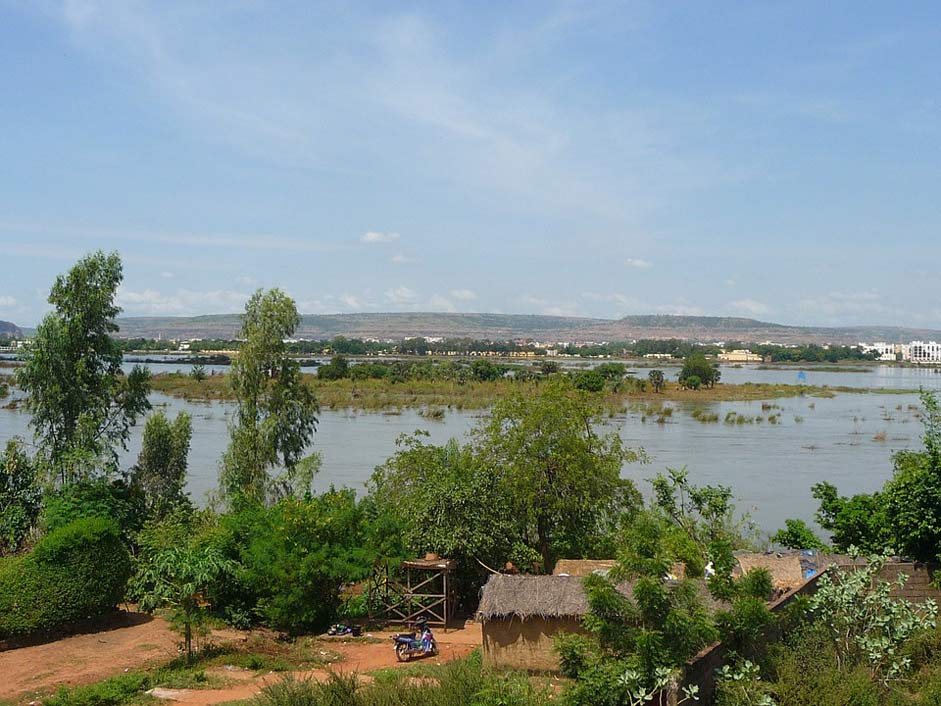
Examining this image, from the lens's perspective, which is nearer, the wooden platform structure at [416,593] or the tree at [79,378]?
the wooden platform structure at [416,593]

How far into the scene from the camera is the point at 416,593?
14320 millimetres

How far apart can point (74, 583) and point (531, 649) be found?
643cm

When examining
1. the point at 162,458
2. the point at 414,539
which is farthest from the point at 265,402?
the point at 414,539

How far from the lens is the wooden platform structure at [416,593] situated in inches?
543

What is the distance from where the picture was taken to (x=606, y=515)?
640 inches

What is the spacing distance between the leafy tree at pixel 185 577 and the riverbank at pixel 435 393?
3946 cm

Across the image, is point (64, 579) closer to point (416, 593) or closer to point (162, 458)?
point (416, 593)

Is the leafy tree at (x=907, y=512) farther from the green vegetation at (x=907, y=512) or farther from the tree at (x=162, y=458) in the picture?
the tree at (x=162, y=458)

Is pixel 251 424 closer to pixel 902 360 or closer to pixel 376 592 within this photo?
pixel 376 592

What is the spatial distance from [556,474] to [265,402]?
264 inches

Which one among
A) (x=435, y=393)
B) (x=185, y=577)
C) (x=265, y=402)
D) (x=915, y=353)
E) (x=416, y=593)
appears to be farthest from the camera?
(x=915, y=353)

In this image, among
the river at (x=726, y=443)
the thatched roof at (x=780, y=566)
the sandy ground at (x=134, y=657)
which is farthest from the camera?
the river at (x=726, y=443)

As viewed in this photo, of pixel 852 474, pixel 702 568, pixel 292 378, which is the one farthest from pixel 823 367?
pixel 702 568

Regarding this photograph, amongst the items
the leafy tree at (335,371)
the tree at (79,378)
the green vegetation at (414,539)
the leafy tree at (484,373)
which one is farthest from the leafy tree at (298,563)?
the leafy tree at (484,373)
